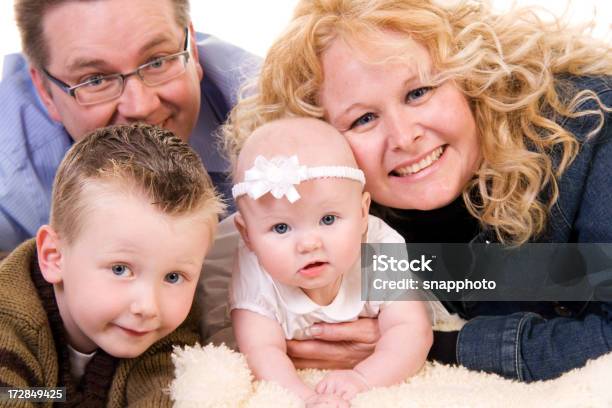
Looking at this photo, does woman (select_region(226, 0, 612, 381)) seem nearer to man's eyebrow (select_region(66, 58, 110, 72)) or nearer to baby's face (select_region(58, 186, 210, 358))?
baby's face (select_region(58, 186, 210, 358))

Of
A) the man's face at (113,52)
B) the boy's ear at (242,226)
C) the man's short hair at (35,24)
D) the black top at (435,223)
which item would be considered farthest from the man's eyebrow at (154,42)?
the black top at (435,223)

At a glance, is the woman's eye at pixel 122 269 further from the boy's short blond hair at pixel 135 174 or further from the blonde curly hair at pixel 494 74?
the blonde curly hair at pixel 494 74

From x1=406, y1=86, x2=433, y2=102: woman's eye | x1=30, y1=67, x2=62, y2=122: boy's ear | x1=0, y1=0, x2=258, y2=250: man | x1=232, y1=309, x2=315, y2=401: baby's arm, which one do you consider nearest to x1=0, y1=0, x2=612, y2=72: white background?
x1=0, y1=0, x2=258, y2=250: man

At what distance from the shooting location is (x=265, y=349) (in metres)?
1.37

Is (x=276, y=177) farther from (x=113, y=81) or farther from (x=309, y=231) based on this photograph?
(x=113, y=81)

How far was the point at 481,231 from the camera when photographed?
162 cm

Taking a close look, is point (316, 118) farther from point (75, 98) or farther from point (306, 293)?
point (75, 98)

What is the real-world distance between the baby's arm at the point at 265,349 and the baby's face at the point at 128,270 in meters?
0.16

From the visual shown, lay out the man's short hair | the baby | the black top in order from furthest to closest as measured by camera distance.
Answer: the man's short hair
the black top
the baby

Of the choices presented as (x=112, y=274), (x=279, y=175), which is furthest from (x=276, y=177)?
(x=112, y=274)

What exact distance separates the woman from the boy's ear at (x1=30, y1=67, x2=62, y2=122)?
675mm

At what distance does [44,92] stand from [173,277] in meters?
0.88

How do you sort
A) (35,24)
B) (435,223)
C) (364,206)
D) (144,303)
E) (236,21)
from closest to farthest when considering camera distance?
(144,303)
(364,206)
(435,223)
(35,24)
(236,21)

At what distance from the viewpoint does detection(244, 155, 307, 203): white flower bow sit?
50.1 inches
